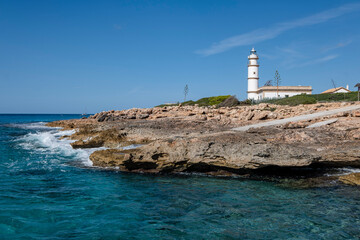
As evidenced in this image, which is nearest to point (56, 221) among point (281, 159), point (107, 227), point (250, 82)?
point (107, 227)

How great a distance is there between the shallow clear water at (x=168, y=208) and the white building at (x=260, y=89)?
54.2 m

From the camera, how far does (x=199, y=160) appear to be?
977cm

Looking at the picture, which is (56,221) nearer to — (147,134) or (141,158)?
(141,158)

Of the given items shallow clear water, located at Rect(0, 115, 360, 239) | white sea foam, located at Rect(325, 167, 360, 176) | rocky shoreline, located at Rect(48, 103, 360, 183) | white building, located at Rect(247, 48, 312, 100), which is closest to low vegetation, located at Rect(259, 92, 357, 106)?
white building, located at Rect(247, 48, 312, 100)

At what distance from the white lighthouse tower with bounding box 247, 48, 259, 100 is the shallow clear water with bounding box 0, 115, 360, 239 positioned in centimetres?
5656

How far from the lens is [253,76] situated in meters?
63.6

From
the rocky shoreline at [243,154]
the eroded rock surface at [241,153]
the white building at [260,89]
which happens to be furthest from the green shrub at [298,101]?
the rocky shoreline at [243,154]

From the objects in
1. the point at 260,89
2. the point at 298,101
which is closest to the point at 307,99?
the point at 298,101

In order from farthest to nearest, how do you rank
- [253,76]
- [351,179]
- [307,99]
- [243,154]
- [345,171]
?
[253,76] → [307,99] → [345,171] → [243,154] → [351,179]

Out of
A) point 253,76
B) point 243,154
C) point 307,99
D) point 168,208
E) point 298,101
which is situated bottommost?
point 168,208

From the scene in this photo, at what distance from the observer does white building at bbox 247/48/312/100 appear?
60566 millimetres

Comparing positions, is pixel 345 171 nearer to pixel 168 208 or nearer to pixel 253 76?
pixel 168 208

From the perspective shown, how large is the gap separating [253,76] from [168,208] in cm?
5999

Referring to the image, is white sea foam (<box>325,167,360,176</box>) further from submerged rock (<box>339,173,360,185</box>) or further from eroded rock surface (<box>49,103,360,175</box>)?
submerged rock (<box>339,173,360,185</box>)
